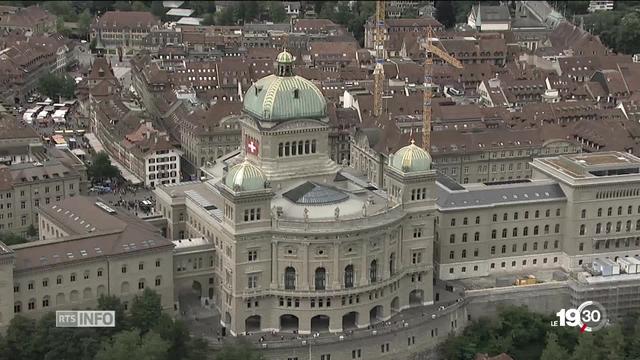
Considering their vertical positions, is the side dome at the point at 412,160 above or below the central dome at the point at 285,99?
below

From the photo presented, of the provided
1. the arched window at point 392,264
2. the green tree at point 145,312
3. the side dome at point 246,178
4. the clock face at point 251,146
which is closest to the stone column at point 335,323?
the arched window at point 392,264

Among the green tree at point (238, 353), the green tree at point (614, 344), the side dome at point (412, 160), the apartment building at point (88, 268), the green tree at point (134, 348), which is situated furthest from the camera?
the side dome at point (412, 160)

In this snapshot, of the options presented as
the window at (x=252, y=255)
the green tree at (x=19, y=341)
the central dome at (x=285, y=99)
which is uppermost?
the central dome at (x=285, y=99)

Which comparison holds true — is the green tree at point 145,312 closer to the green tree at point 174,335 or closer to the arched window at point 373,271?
the green tree at point 174,335

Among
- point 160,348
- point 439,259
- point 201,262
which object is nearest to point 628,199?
point 439,259

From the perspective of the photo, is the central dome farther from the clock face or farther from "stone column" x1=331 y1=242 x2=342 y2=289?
"stone column" x1=331 y1=242 x2=342 y2=289

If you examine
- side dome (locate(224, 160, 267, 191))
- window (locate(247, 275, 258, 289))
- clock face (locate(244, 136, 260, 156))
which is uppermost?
clock face (locate(244, 136, 260, 156))

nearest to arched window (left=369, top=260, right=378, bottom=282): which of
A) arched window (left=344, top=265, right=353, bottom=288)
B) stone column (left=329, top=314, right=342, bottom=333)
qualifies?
arched window (left=344, top=265, right=353, bottom=288)
